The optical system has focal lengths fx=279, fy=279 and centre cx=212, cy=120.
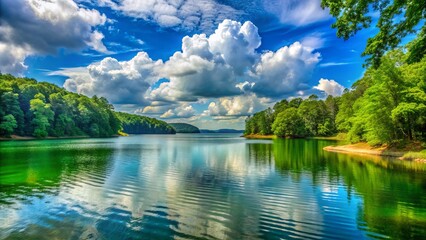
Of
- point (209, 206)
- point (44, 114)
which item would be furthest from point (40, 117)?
point (209, 206)

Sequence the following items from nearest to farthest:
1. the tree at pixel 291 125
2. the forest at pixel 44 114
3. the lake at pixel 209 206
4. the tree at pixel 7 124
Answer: the lake at pixel 209 206 < the tree at pixel 7 124 < the forest at pixel 44 114 < the tree at pixel 291 125

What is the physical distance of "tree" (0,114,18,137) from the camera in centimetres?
7706

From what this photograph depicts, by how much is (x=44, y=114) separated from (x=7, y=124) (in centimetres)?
1834

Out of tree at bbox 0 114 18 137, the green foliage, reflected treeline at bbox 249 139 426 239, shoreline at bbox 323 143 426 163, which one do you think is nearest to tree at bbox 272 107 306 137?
the green foliage

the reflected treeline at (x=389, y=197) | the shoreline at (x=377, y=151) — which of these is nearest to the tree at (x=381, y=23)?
the reflected treeline at (x=389, y=197)

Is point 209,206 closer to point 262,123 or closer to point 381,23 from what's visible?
point 381,23

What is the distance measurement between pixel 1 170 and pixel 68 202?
48.5 ft

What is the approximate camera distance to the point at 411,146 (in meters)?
38.3

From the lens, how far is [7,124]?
7738cm

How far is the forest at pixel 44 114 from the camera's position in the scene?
8356cm

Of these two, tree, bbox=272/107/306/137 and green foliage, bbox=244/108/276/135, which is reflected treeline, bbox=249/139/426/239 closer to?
tree, bbox=272/107/306/137

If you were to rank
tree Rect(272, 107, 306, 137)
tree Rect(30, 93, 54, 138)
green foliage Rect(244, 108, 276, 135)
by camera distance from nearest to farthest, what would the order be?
tree Rect(30, 93, 54, 138), tree Rect(272, 107, 306, 137), green foliage Rect(244, 108, 276, 135)

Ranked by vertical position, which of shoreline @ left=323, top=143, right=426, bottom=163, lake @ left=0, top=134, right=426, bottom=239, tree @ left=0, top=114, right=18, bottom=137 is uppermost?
tree @ left=0, top=114, right=18, bottom=137

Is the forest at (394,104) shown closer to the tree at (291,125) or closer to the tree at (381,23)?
the tree at (381,23)
